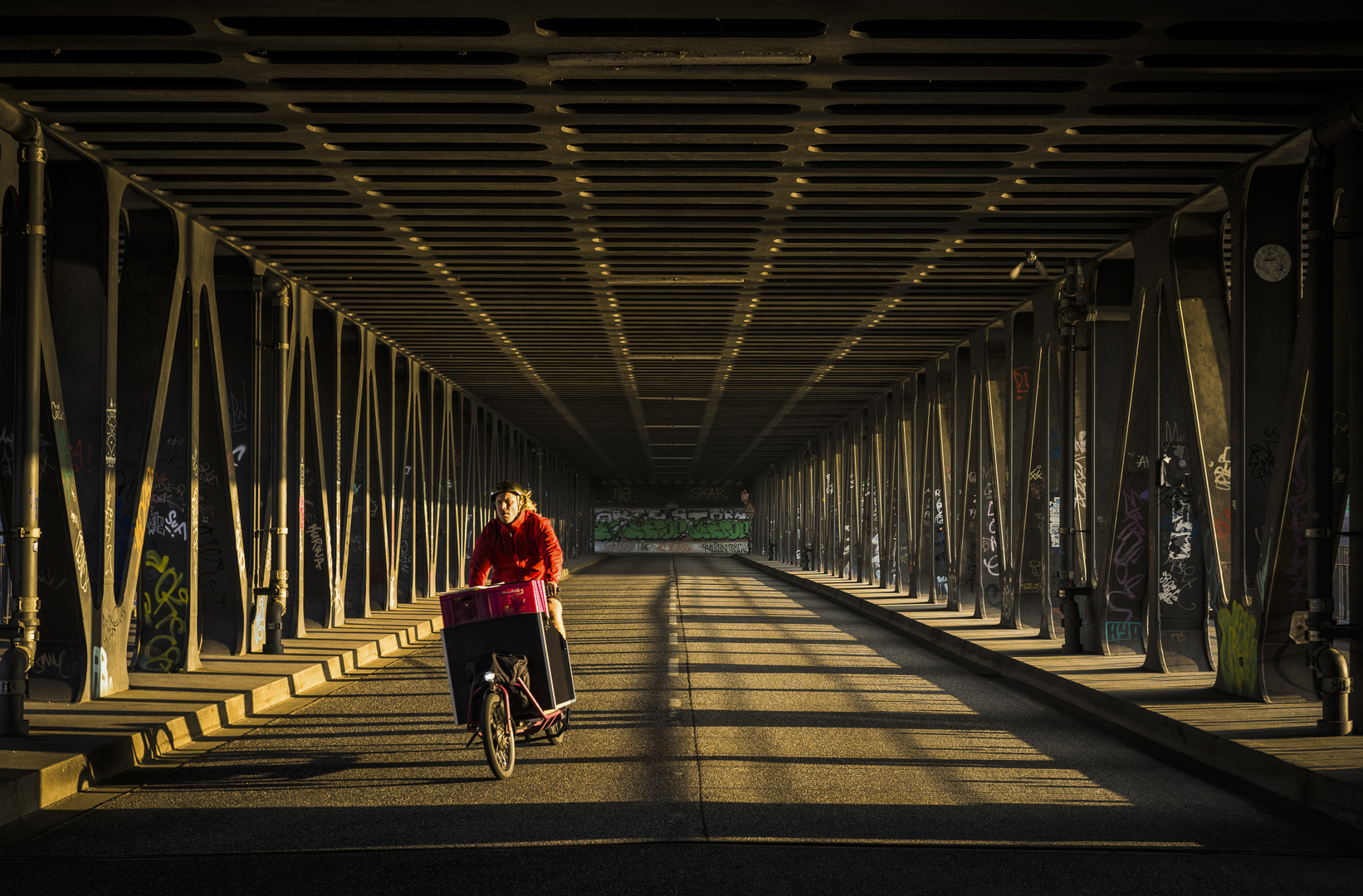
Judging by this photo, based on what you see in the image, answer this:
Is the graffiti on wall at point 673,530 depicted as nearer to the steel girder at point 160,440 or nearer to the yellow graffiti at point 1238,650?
the steel girder at point 160,440

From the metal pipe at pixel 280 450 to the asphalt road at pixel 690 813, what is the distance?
3.07m

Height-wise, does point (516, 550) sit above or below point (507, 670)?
above

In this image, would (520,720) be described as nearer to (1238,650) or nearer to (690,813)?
(690,813)

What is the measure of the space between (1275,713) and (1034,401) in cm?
740

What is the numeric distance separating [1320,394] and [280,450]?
1095 centimetres

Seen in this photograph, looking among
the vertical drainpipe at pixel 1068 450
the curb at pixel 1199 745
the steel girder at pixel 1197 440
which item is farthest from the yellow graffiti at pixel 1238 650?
the vertical drainpipe at pixel 1068 450

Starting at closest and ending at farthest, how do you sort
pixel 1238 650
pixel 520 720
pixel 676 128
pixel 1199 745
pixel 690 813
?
pixel 690 813 → pixel 520 720 → pixel 1199 745 → pixel 676 128 → pixel 1238 650

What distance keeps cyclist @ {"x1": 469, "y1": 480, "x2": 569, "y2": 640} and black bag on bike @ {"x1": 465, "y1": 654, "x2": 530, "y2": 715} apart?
75cm

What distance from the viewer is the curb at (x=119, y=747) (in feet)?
21.7

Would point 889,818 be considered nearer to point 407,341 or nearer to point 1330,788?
point 1330,788

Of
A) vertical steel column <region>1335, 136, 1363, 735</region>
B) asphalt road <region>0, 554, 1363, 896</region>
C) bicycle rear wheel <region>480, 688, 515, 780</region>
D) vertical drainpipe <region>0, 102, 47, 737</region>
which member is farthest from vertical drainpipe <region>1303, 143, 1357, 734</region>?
vertical drainpipe <region>0, 102, 47, 737</region>

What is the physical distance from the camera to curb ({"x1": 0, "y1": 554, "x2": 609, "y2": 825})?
6.63 meters

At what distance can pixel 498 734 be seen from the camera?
24.7 ft

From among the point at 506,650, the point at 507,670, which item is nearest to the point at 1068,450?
the point at 506,650
